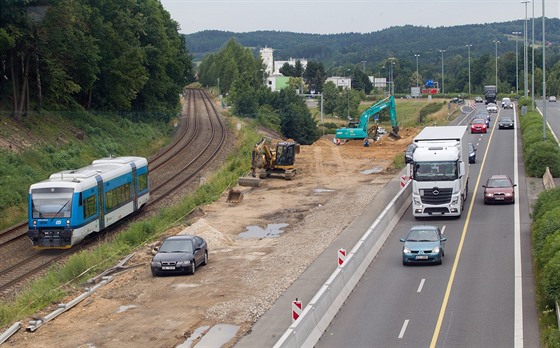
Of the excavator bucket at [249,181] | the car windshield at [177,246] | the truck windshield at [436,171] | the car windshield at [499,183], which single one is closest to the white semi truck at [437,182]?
the truck windshield at [436,171]

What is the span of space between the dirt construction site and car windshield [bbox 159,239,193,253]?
0.99 m

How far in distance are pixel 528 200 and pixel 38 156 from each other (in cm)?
2960

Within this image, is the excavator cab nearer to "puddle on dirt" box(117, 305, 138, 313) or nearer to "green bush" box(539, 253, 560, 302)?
"puddle on dirt" box(117, 305, 138, 313)

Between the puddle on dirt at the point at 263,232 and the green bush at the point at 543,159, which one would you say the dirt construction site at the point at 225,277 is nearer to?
the puddle on dirt at the point at 263,232

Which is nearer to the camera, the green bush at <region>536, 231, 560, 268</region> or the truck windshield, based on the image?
the green bush at <region>536, 231, 560, 268</region>

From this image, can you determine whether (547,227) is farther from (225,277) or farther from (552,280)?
(225,277)

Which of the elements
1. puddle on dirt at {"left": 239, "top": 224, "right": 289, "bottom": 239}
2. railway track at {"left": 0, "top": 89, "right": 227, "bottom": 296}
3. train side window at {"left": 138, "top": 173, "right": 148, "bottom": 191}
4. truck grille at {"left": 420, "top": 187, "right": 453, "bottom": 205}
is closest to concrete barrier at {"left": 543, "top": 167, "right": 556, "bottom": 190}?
truck grille at {"left": 420, "top": 187, "right": 453, "bottom": 205}

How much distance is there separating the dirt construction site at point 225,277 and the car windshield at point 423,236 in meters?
3.82

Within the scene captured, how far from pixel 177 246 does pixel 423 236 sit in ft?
29.3

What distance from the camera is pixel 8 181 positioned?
46.4m

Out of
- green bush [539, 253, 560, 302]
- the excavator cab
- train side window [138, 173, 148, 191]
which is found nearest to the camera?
green bush [539, 253, 560, 302]

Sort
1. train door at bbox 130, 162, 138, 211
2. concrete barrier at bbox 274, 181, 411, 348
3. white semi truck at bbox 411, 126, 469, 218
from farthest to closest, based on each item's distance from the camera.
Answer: train door at bbox 130, 162, 138, 211 < white semi truck at bbox 411, 126, 469, 218 < concrete barrier at bbox 274, 181, 411, 348

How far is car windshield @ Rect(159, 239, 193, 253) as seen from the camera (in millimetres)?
31188

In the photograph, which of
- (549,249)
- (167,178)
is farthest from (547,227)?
(167,178)
